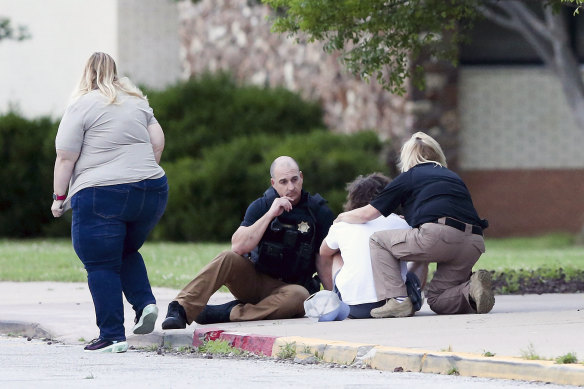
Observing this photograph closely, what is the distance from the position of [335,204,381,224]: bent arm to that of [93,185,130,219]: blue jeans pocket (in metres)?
1.84

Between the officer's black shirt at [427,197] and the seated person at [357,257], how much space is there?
249 mm

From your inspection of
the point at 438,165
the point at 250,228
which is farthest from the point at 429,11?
the point at 250,228

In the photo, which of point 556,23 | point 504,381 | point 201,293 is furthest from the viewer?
point 556,23

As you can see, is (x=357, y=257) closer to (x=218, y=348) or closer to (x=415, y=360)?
(x=218, y=348)

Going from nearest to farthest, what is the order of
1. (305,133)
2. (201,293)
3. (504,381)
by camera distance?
(504,381), (201,293), (305,133)

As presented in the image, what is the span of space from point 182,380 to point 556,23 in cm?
1458

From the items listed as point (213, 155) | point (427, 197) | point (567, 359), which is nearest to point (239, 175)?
point (213, 155)

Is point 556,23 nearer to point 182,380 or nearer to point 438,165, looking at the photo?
point 438,165

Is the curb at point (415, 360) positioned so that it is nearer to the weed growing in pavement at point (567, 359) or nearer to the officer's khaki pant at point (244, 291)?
the weed growing in pavement at point (567, 359)

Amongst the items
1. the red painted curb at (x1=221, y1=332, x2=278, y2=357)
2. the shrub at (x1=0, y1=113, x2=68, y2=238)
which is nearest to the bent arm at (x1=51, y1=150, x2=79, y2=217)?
the red painted curb at (x1=221, y1=332, x2=278, y2=357)

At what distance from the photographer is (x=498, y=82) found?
977 inches

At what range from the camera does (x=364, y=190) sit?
10062 millimetres

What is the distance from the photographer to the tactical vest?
993cm

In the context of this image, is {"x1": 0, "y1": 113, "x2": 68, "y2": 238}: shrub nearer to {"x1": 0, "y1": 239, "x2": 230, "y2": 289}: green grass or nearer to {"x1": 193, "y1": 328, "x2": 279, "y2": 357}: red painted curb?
{"x1": 0, "y1": 239, "x2": 230, "y2": 289}: green grass
